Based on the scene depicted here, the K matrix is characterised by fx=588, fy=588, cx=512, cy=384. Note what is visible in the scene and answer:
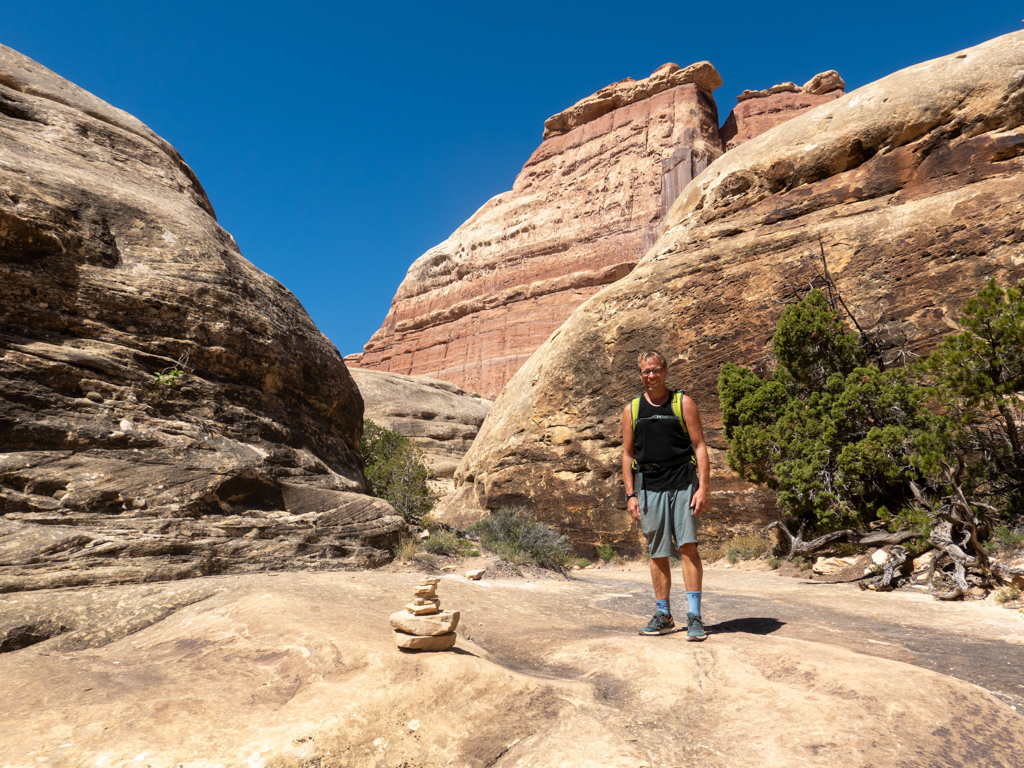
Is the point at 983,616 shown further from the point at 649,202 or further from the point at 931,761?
the point at 649,202

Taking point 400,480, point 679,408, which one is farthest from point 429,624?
point 400,480

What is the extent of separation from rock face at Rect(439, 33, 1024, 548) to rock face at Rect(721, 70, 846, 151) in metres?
42.1

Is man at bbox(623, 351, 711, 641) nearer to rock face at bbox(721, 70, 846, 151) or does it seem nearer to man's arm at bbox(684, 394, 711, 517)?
man's arm at bbox(684, 394, 711, 517)

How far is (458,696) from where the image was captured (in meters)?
2.68

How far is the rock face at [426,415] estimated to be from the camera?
3120 cm

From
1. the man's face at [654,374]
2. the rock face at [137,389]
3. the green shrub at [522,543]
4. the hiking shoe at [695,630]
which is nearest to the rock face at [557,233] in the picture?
the green shrub at [522,543]

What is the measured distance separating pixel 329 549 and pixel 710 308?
10.0 metres

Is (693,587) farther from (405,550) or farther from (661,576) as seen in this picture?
(405,550)

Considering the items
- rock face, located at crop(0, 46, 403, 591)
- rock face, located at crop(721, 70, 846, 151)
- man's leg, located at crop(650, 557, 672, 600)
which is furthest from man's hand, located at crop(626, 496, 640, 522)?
rock face, located at crop(721, 70, 846, 151)

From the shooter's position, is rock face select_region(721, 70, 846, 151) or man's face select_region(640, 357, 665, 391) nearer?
man's face select_region(640, 357, 665, 391)

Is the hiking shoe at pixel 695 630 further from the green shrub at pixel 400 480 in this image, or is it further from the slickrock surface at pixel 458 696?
the green shrub at pixel 400 480

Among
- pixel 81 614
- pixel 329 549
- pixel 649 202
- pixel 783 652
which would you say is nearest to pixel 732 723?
pixel 783 652

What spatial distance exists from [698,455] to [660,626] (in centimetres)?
127

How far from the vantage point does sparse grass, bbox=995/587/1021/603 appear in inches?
234
